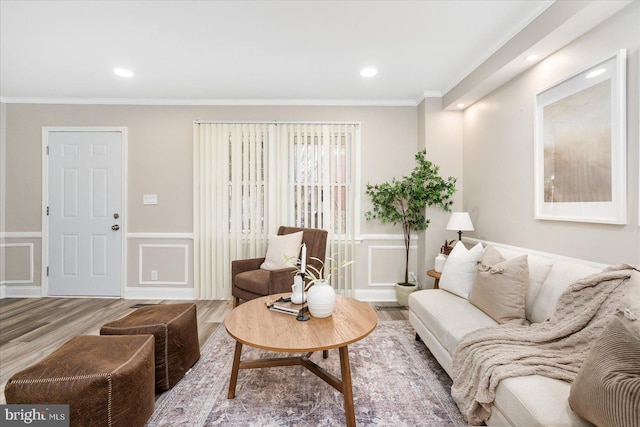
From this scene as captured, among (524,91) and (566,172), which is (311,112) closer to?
(524,91)

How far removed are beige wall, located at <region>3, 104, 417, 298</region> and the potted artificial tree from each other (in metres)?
0.16

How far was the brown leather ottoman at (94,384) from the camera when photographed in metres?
1.25

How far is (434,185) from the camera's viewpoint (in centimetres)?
330

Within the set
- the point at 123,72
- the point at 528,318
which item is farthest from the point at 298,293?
the point at 123,72

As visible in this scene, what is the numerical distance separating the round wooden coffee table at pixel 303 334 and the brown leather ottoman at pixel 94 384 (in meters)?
0.48

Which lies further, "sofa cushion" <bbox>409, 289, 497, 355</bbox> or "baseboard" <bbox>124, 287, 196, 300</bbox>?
"baseboard" <bbox>124, 287, 196, 300</bbox>

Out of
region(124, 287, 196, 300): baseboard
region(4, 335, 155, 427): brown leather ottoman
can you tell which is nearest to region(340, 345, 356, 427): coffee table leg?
region(4, 335, 155, 427): brown leather ottoman

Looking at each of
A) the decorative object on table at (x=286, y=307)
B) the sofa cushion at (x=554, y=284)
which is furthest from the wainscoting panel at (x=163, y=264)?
the sofa cushion at (x=554, y=284)

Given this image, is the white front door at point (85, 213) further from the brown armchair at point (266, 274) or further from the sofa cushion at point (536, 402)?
the sofa cushion at point (536, 402)

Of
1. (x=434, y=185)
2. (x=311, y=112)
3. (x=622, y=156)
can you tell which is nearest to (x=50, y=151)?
(x=311, y=112)

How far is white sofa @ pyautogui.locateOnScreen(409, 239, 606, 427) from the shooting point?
3.54 feet

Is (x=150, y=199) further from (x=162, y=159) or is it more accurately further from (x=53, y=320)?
(x=53, y=320)

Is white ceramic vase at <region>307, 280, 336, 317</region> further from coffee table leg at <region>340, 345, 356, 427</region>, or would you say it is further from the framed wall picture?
the framed wall picture

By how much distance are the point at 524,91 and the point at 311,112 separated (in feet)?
7.44
